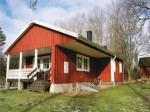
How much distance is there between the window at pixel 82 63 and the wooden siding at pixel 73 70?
0.43 metres

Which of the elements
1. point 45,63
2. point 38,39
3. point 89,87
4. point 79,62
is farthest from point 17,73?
point 89,87

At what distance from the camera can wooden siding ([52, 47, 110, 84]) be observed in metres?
14.8

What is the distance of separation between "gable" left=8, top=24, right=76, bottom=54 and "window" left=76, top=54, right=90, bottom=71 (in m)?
4.07

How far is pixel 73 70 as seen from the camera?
17.0m

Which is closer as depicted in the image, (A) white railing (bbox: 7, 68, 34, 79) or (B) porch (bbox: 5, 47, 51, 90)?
(B) porch (bbox: 5, 47, 51, 90)

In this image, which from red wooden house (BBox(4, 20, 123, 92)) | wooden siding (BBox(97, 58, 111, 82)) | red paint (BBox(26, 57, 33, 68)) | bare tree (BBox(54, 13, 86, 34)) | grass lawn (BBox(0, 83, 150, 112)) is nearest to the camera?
grass lawn (BBox(0, 83, 150, 112))

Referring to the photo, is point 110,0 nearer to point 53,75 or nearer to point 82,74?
point 82,74

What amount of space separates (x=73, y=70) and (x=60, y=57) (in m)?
2.41

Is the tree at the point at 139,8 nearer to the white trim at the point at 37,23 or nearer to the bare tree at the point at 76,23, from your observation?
the white trim at the point at 37,23

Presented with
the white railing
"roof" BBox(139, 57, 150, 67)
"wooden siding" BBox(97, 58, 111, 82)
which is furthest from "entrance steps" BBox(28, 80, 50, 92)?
"roof" BBox(139, 57, 150, 67)

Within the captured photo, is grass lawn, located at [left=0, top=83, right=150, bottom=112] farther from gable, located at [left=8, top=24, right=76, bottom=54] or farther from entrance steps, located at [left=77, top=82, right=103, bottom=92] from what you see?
gable, located at [left=8, top=24, right=76, bottom=54]

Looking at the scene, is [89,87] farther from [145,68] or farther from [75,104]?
[145,68]

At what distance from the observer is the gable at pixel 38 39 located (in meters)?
14.5

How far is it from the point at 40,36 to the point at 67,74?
395 cm
